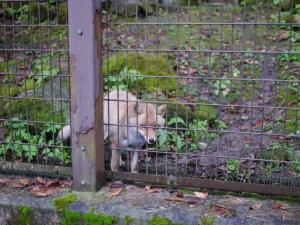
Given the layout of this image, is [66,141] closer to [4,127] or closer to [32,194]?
[4,127]

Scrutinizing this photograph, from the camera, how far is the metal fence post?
3.63m

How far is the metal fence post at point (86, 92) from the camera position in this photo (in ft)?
11.9

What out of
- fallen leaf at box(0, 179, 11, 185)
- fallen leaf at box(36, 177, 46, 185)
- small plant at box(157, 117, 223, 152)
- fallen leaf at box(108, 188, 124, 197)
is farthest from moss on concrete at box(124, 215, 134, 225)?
small plant at box(157, 117, 223, 152)

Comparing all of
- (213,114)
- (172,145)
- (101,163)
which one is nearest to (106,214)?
(101,163)

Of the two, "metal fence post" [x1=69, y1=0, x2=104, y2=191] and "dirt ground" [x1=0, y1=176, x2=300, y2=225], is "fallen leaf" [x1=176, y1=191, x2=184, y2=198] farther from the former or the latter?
"metal fence post" [x1=69, y1=0, x2=104, y2=191]

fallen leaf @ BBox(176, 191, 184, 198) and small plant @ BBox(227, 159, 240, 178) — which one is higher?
small plant @ BBox(227, 159, 240, 178)

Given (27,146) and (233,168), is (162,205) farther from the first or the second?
(27,146)

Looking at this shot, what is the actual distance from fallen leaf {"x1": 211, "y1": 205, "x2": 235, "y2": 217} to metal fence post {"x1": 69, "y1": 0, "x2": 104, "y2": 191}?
3.42 feet

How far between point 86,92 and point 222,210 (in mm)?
1461

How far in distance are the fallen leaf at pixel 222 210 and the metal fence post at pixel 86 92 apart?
3.42 ft

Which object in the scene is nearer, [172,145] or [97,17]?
[97,17]

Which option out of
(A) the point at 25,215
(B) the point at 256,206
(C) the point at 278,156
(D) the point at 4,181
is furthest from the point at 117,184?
(C) the point at 278,156

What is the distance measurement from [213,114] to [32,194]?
3.10 meters

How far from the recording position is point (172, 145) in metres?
5.45
